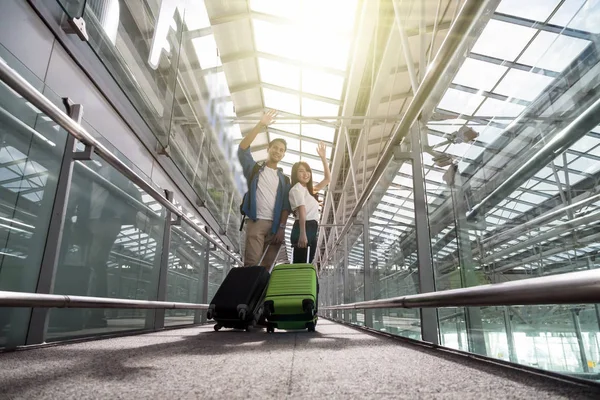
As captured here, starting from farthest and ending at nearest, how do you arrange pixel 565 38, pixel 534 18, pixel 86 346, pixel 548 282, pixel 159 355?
1. pixel 86 346
2. pixel 159 355
3. pixel 534 18
4. pixel 565 38
5. pixel 548 282

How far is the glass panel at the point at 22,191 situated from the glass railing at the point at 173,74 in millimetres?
927

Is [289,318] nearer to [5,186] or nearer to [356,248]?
[5,186]

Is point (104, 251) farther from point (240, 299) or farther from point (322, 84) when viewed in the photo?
point (322, 84)

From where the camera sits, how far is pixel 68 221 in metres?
2.01

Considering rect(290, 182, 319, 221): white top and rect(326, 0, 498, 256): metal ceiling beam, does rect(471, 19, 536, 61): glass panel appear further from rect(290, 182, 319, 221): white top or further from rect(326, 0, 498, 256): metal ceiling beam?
rect(290, 182, 319, 221): white top

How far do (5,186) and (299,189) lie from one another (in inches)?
102

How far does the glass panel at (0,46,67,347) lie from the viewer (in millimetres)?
1594

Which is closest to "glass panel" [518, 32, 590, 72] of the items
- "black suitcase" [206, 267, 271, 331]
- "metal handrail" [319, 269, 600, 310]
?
"metal handrail" [319, 269, 600, 310]

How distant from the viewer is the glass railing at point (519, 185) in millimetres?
1202

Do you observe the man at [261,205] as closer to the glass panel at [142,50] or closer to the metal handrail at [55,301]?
the glass panel at [142,50]

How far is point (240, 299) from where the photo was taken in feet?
10.1

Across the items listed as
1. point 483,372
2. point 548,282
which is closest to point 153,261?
point 483,372

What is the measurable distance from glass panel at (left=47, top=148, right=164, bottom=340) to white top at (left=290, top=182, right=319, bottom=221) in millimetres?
1324

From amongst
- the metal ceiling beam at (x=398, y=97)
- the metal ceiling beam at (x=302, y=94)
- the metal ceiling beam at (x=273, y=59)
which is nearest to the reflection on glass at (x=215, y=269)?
the metal ceiling beam at (x=273, y=59)
